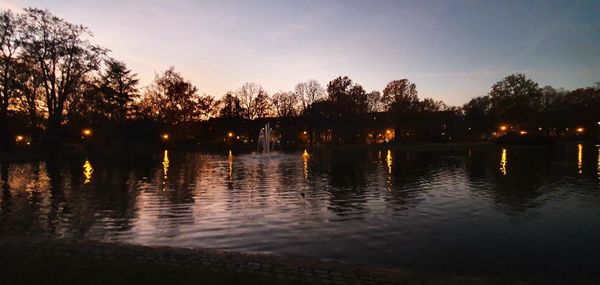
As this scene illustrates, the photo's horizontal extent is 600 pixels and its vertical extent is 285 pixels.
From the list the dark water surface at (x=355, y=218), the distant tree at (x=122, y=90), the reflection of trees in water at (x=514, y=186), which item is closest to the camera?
the dark water surface at (x=355, y=218)

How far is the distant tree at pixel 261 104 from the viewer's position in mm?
105812

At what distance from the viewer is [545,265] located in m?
8.46

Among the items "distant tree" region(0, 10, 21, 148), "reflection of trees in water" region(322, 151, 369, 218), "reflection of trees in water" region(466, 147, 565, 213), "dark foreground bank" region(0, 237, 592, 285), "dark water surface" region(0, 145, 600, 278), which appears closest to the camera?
"dark foreground bank" region(0, 237, 592, 285)

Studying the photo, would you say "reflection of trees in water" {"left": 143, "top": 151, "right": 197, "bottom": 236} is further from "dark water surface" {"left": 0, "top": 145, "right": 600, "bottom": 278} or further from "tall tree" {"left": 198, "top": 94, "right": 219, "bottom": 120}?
"tall tree" {"left": 198, "top": 94, "right": 219, "bottom": 120}

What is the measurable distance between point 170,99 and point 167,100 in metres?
0.81

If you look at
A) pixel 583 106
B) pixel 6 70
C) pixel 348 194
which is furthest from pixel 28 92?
pixel 583 106

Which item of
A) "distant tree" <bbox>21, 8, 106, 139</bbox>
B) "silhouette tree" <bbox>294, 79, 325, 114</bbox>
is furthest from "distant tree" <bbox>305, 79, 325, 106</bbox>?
"distant tree" <bbox>21, 8, 106, 139</bbox>

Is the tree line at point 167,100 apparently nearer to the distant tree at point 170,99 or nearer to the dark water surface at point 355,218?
the distant tree at point 170,99

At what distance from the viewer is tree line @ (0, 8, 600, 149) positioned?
157 ft

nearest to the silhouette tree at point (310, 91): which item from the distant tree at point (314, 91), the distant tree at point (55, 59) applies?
the distant tree at point (314, 91)

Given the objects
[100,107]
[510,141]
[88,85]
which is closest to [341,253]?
[88,85]

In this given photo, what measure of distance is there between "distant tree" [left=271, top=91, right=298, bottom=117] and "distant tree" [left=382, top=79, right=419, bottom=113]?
25288 mm

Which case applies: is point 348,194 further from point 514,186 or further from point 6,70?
point 6,70

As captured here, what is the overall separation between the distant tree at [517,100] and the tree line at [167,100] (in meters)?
0.20
